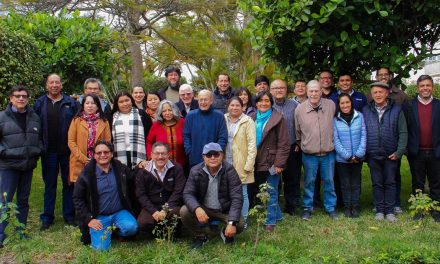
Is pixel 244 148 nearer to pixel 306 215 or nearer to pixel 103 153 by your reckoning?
pixel 306 215

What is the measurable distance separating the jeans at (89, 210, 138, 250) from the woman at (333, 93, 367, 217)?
2916 mm

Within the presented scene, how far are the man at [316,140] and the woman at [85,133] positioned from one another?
103 inches

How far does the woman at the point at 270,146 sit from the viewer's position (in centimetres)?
575

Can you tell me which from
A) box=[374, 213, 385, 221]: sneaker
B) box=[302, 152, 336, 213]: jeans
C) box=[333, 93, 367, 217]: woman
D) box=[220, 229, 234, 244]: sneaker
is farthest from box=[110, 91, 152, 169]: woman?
box=[374, 213, 385, 221]: sneaker

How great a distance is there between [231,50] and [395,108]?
12.9 metres

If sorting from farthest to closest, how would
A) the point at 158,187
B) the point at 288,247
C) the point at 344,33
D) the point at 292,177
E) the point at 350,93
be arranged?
the point at 350,93 → the point at 292,177 → the point at 344,33 → the point at 158,187 → the point at 288,247

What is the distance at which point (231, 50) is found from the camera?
60.6ft

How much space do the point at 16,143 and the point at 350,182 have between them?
439 centimetres

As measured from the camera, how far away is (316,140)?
19.9ft

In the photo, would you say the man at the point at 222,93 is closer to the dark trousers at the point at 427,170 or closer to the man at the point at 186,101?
the man at the point at 186,101

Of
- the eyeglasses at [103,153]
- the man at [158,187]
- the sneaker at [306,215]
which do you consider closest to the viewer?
A: the eyeglasses at [103,153]

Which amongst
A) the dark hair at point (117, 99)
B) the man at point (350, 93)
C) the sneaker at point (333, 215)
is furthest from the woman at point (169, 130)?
the man at point (350, 93)

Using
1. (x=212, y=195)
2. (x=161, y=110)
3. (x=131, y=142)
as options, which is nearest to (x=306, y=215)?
(x=212, y=195)

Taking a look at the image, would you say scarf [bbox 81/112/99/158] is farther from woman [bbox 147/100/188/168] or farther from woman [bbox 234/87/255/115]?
woman [bbox 234/87/255/115]
